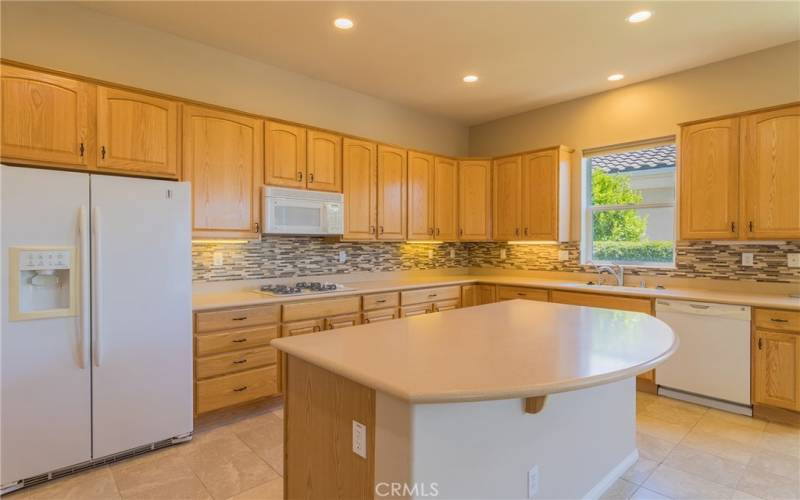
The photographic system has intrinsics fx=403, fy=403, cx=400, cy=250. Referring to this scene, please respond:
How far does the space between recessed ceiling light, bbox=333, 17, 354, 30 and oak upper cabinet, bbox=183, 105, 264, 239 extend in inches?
37.3

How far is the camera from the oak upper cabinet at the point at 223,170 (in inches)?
112

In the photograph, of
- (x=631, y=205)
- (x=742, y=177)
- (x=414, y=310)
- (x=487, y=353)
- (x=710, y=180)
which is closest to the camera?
(x=487, y=353)

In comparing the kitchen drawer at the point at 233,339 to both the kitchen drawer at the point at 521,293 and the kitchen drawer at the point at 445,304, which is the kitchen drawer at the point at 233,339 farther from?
the kitchen drawer at the point at 521,293

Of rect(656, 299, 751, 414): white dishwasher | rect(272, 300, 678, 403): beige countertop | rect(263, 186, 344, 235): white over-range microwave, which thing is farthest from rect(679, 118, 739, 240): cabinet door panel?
rect(263, 186, 344, 235): white over-range microwave

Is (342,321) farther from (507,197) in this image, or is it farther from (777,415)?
(777,415)

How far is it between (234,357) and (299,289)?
76cm

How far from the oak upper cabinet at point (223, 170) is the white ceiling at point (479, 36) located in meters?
0.64

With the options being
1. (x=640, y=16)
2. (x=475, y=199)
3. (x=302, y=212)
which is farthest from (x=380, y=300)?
(x=640, y=16)

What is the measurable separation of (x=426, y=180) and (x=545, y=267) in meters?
1.69

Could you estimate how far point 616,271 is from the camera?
3.99 metres

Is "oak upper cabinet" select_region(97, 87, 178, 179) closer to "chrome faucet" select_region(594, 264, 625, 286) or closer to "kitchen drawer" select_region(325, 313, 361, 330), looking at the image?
"kitchen drawer" select_region(325, 313, 361, 330)

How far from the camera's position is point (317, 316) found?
324cm

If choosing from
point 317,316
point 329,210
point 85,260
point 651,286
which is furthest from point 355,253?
point 651,286

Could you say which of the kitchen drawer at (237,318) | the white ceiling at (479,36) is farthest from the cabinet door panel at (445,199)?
the kitchen drawer at (237,318)
